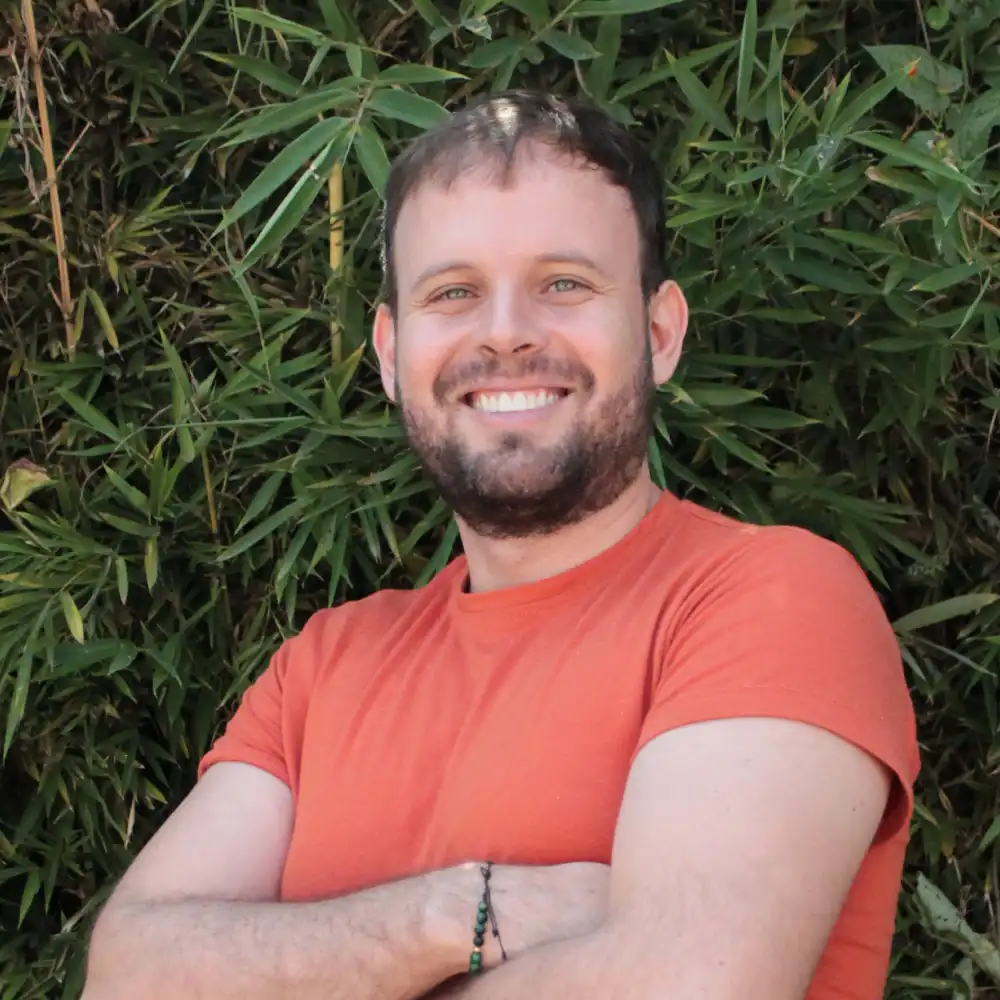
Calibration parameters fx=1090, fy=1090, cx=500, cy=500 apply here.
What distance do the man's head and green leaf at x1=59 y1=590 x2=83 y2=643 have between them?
0.64 meters

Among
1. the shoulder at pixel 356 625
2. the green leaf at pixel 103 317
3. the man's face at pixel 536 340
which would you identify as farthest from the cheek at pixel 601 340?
the green leaf at pixel 103 317

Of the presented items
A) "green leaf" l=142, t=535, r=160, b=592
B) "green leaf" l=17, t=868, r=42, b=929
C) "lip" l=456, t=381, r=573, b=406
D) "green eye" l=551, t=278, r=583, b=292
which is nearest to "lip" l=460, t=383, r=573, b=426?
"lip" l=456, t=381, r=573, b=406

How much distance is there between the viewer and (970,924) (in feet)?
5.35

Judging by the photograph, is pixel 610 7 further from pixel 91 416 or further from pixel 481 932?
pixel 481 932

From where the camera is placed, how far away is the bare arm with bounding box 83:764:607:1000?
3.05 ft

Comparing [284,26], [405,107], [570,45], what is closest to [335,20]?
[284,26]

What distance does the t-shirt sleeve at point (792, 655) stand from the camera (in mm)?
891

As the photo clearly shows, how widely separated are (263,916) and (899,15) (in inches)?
58.9

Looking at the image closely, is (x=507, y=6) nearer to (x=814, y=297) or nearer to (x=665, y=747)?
(x=814, y=297)

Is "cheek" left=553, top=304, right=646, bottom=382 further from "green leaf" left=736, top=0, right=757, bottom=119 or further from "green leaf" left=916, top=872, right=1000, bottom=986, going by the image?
"green leaf" left=916, top=872, right=1000, bottom=986

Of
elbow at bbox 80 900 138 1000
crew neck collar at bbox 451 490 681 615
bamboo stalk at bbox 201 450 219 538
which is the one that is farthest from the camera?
bamboo stalk at bbox 201 450 219 538

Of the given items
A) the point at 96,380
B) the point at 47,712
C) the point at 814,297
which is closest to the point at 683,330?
the point at 814,297

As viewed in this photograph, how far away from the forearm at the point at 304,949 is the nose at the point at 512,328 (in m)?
0.55

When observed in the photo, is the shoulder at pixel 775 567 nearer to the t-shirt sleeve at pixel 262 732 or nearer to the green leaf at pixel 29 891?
the t-shirt sleeve at pixel 262 732
